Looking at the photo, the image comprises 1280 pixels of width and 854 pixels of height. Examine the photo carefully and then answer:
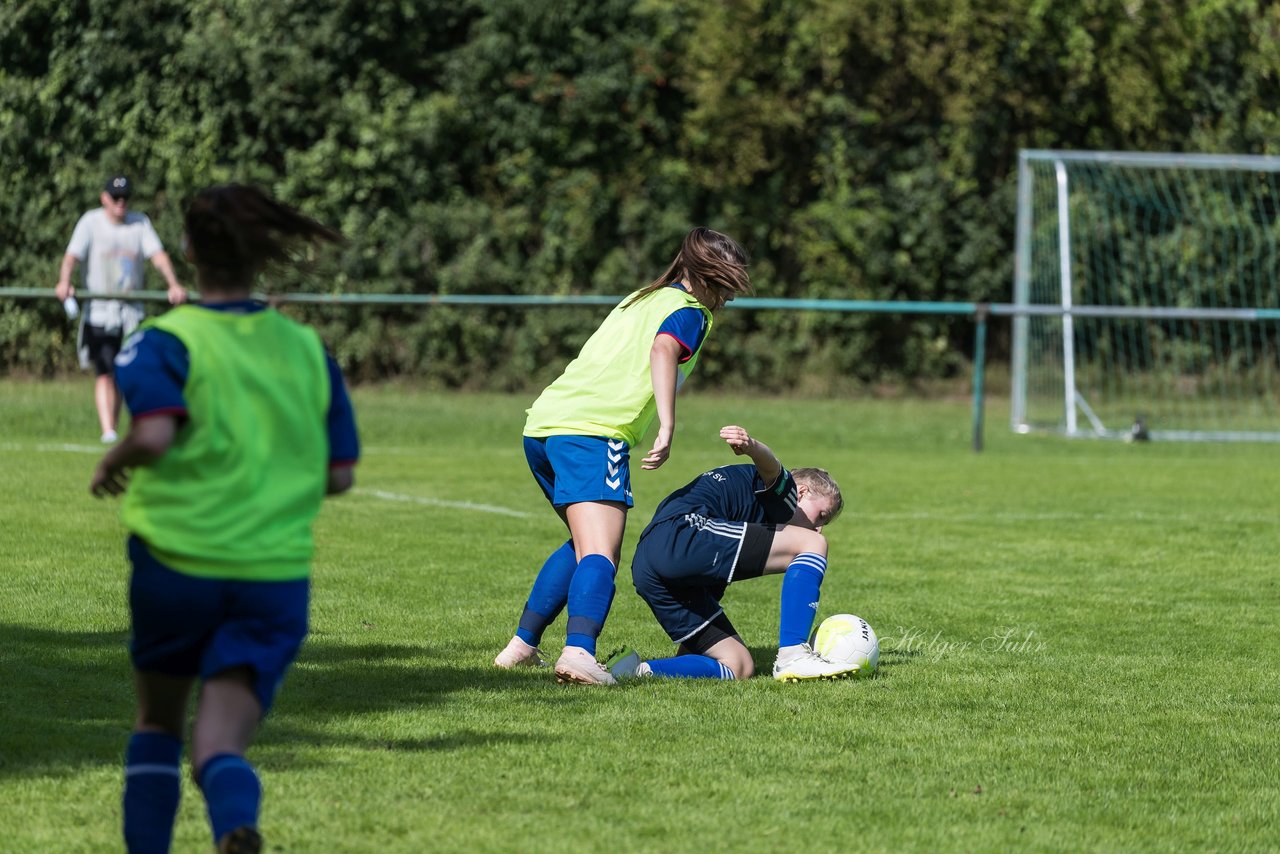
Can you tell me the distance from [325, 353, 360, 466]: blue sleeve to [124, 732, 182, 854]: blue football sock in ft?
2.20

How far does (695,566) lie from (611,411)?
64cm

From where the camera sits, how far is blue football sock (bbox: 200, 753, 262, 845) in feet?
11.2

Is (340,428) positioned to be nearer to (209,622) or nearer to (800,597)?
(209,622)

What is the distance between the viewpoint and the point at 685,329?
6203mm

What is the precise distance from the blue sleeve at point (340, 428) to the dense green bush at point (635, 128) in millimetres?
19135

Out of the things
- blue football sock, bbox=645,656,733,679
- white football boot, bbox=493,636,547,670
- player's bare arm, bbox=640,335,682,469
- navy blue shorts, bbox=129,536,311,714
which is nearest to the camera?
navy blue shorts, bbox=129,536,311,714

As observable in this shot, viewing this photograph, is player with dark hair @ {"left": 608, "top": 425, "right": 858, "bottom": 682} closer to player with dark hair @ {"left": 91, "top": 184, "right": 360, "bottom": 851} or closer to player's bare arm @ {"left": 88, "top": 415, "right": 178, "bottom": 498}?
player with dark hair @ {"left": 91, "top": 184, "right": 360, "bottom": 851}

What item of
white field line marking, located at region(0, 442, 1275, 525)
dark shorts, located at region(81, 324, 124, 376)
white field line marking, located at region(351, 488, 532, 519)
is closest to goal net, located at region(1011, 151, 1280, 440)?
white field line marking, located at region(0, 442, 1275, 525)

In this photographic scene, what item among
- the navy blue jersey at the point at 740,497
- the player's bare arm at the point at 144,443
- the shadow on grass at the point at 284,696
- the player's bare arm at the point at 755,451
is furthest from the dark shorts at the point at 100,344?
the player's bare arm at the point at 144,443

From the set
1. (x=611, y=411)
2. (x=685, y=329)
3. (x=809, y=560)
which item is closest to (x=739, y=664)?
(x=809, y=560)

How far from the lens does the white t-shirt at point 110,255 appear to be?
1470cm

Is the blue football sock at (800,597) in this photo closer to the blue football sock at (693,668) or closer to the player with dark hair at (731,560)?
the player with dark hair at (731,560)

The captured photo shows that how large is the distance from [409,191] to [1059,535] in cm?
1540

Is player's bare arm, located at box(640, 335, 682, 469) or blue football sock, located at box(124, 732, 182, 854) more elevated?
player's bare arm, located at box(640, 335, 682, 469)
